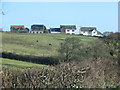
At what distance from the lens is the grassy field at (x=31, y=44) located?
26.4m

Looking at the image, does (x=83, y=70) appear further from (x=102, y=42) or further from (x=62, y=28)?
(x=62, y=28)

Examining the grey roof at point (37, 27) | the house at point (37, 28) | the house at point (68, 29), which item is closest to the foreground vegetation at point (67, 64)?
the house at point (37, 28)

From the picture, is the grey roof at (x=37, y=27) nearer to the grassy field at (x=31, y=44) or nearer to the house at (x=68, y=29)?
the house at (x=68, y=29)

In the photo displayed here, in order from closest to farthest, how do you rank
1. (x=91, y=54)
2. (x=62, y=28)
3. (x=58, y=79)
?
(x=58, y=79), (x=91, y=54), (x=62, y=28)

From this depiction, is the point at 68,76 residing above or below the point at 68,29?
below

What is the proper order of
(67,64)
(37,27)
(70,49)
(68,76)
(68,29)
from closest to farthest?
(68,76) → (67,64) → (70,49) → (37,27) → (68,29)

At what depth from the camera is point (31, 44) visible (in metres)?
30.0

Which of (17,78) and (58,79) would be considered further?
(58,79)

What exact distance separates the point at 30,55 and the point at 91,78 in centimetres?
893

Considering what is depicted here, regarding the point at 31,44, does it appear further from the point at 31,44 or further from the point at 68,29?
the point at 68,29

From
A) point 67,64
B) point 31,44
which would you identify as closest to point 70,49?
point 67,64

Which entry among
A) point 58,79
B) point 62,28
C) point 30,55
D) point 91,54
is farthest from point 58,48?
point 62,28

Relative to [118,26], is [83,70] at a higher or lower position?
lower

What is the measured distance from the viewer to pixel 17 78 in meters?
15.2
